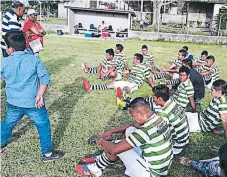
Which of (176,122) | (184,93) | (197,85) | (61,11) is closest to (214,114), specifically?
(184,93)

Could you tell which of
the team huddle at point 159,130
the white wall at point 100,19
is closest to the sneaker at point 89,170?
the team huddle at point 159,130

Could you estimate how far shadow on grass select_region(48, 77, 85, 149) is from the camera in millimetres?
5294

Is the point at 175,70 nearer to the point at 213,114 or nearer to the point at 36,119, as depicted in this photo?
the point at 213,114

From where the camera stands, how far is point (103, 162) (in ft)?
13.1

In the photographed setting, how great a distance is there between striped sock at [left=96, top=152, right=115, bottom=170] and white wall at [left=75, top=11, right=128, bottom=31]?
22.8 m

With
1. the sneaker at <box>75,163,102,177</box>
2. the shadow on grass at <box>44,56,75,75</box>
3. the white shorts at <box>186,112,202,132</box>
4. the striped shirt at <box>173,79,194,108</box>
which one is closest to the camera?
the sneaker at <box>75,163,102,177</box>

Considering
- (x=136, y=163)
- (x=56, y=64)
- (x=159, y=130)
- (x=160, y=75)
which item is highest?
(x=159, y=130)

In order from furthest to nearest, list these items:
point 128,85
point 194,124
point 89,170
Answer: point 128,85, point 194,124, point 89,170

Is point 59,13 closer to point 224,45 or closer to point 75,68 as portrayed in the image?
point 224,45

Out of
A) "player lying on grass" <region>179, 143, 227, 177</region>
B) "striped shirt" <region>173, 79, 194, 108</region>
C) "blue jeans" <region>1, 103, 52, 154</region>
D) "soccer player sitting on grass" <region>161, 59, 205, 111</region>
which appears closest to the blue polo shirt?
"blue jeans" <region>1, 103, 52, 154</region>

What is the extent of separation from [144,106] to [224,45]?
18.1 meters

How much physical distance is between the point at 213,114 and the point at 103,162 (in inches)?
90.2

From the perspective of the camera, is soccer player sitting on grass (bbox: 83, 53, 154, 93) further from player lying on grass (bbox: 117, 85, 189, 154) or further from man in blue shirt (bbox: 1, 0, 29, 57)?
player lying on grass (bbox: 117, 85, 189, 154)

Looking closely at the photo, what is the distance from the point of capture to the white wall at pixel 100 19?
26094 millimetres
